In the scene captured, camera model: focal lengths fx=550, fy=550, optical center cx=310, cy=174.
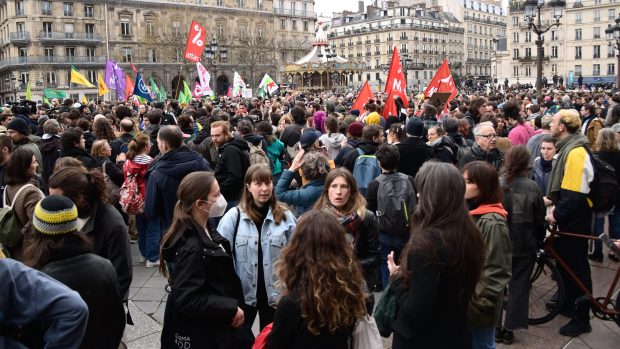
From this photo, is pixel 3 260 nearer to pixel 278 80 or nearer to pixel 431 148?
pixel 431 148

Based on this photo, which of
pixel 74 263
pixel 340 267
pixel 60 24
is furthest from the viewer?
pixel 60 24

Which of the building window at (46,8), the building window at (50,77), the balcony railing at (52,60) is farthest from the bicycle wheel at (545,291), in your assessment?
the building window at (46,8)

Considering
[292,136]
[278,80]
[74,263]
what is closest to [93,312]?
[74,263]

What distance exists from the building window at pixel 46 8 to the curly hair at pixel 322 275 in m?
62.6

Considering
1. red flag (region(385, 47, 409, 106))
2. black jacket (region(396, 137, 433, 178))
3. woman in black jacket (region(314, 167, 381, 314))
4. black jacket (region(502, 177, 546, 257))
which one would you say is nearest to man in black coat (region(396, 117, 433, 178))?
black jacket (region(396, 137, 433, 178))

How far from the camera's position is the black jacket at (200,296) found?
10.7 feet

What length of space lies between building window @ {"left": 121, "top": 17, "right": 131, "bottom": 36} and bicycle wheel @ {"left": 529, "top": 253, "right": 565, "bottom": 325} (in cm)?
6306

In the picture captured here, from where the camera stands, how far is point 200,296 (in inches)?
128

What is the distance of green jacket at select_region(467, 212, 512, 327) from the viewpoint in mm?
3713

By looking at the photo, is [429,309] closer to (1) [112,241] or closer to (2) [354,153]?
(1) [112,241]

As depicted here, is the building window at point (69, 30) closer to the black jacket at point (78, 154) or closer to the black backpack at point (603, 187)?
the black jacket at point (78, 154)

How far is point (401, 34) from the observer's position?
90.4 meters

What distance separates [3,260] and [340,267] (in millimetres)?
1531

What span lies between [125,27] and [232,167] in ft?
200
